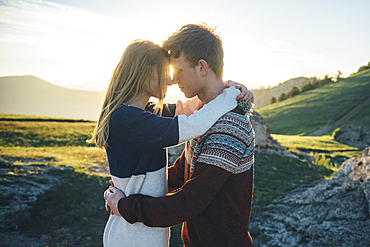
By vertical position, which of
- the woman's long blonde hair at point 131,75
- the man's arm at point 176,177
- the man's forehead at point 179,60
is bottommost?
the man's arm at point 176,177

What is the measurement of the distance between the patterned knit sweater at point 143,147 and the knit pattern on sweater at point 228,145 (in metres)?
0.08

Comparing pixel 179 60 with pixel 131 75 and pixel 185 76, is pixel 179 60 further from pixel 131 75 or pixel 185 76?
pixel 131 75

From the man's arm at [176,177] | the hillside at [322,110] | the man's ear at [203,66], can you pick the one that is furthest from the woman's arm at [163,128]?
the hillside at [322,110]

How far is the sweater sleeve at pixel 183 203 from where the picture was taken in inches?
69.8

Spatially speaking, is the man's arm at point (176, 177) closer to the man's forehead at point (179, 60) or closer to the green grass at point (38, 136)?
the man's forehead at point (179, 60)

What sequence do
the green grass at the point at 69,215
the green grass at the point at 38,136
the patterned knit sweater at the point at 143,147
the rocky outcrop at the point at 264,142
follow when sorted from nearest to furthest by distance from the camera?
the patterned knit sweater at the point at 143,147 → the green grass at the point at 69,215 → the rocky outcrop at the point at 264,142 → the green grass at the point at 38,136

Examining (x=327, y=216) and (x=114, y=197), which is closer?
(x=114, y=197)

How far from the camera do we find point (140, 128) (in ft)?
6.14

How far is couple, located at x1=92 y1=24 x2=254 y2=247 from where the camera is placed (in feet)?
6.02

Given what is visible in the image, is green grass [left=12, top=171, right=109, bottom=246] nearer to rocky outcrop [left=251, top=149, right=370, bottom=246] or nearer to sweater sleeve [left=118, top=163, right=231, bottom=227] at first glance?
rocky outcrop [left=251, top=149, right=370, bottom=246]

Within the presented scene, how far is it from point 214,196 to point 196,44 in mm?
1246

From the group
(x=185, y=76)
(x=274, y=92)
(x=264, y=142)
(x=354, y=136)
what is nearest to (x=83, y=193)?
(x=185, y=76)

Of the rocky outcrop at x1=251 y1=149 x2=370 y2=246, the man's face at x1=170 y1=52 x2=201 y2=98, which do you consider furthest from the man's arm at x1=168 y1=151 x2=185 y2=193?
the rocky outcrop at x1=251 y1=149 x2=370 y2=246

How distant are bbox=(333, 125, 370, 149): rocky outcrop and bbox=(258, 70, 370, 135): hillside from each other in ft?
→ 41.7
